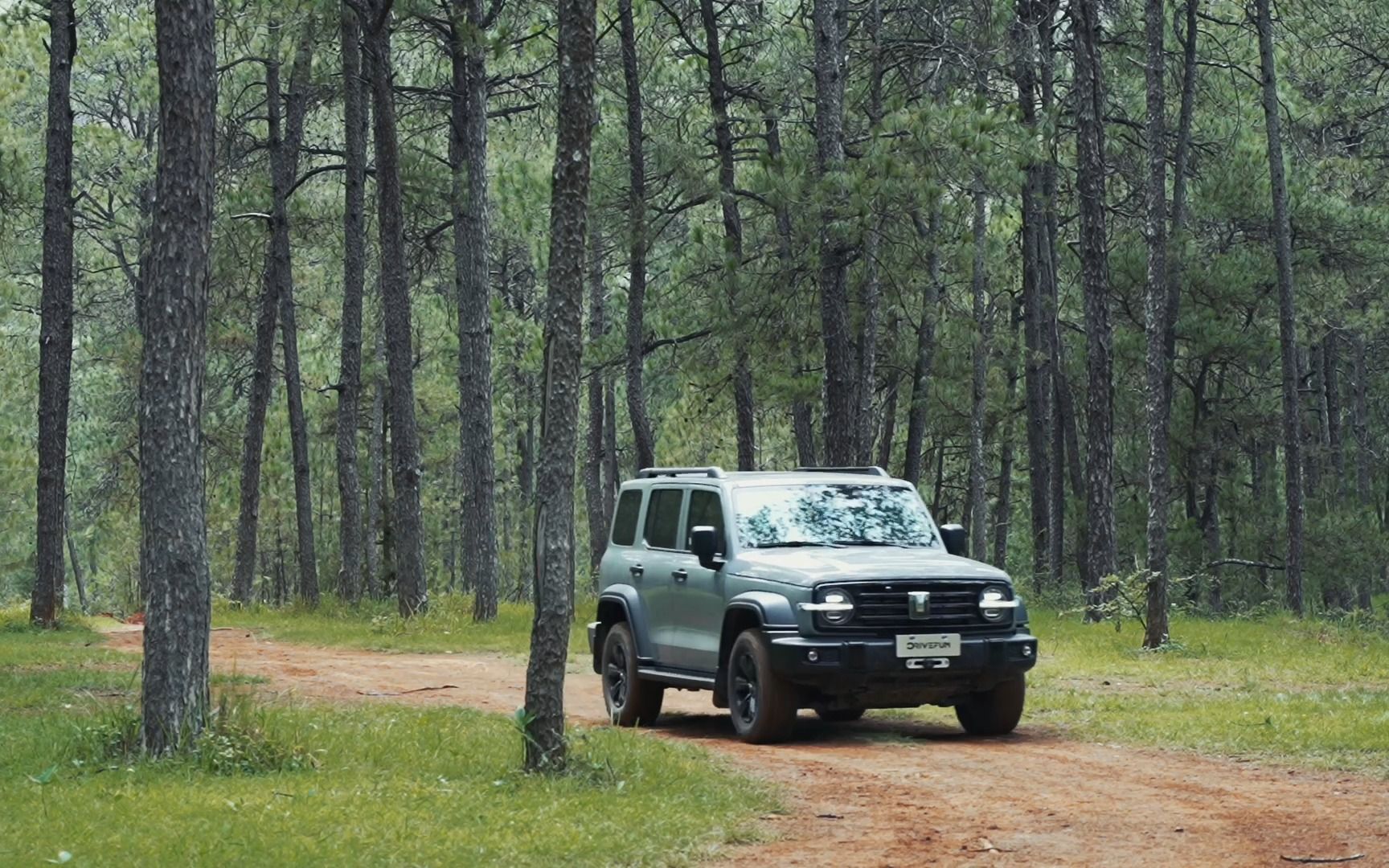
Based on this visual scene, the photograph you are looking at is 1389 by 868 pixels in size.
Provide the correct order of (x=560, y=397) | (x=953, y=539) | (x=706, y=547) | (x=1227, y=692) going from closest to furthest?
1. (x=560, y=397)
2. (x=706, y=547)
3. (x=953, y=539)
4. (x=1227, y=692)

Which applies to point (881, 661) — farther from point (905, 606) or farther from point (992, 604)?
point (992, 604)

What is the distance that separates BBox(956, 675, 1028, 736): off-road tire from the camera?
14.1m

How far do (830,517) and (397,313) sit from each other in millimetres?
15113

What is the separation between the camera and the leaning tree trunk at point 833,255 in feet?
81.5

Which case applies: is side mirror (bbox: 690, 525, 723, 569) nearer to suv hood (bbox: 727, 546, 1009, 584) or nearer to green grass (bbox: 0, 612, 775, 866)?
suv hood (bbox: 727, 546, 1009, 584)

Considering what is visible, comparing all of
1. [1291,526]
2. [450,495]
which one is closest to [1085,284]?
[1291,526]

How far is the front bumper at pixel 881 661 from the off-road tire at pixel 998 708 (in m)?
0.29

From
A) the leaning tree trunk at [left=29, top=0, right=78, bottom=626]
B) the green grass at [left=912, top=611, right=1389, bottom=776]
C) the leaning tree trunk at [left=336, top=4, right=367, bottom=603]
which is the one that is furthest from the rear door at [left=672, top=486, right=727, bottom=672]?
the leaning tree trunk at [left=336, top=4, right=367, bottom=603]

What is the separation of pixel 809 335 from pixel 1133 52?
9884 millimetres

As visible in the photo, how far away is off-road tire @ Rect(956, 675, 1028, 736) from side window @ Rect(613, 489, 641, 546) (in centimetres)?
365

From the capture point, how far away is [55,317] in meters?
27.7

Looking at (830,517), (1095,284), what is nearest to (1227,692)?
(830,517)

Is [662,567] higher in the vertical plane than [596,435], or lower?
lower

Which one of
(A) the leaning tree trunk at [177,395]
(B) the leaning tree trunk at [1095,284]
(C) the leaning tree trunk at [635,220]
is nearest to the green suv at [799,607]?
(A) the leaning tree trunk at [177,395]
